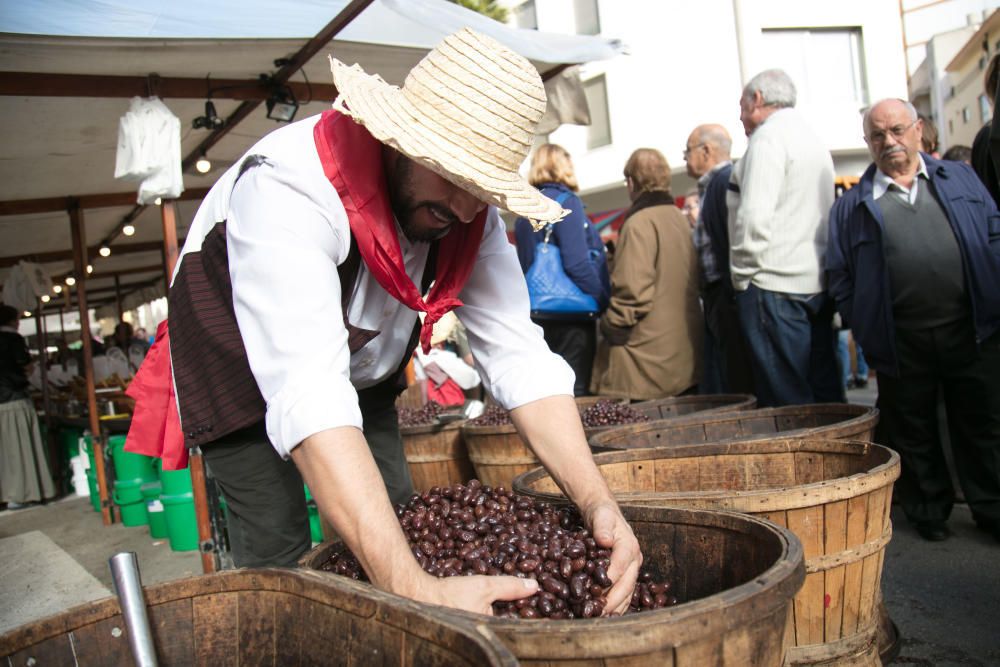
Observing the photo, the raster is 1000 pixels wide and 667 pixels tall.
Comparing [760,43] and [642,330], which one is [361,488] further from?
[760,43]

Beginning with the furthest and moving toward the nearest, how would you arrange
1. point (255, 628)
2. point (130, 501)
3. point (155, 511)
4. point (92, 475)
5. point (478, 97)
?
point (92, 475) < point (130, 501) < point (155, 511) < point (478, 97) < point (255, 628)

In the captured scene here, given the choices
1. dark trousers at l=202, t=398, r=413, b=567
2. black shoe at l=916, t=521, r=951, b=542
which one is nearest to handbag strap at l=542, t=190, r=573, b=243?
black shoe at l=916, t=521, r=951, b=542

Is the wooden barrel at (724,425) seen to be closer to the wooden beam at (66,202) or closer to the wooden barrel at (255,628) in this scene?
the wooden barrel at (255,628)

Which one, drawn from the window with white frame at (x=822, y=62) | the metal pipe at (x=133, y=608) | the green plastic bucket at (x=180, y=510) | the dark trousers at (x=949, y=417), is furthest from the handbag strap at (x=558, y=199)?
the window with white frame at (x=822, y=62)

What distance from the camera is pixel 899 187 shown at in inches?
156

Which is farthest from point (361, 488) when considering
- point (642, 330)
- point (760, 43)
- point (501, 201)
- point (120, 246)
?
point (760, 43)

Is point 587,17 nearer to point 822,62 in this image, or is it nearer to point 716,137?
point 822,62

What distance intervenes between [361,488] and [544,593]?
417mm

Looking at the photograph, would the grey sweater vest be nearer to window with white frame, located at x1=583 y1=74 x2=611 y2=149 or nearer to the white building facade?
the white building facade

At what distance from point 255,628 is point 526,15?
67.7 ft

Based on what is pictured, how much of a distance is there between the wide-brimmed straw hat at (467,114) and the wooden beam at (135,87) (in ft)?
10.8

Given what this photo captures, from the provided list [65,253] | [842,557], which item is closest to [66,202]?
[65,253]

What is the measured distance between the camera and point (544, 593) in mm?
1646

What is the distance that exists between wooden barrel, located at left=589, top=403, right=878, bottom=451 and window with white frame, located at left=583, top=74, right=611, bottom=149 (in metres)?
15.9
